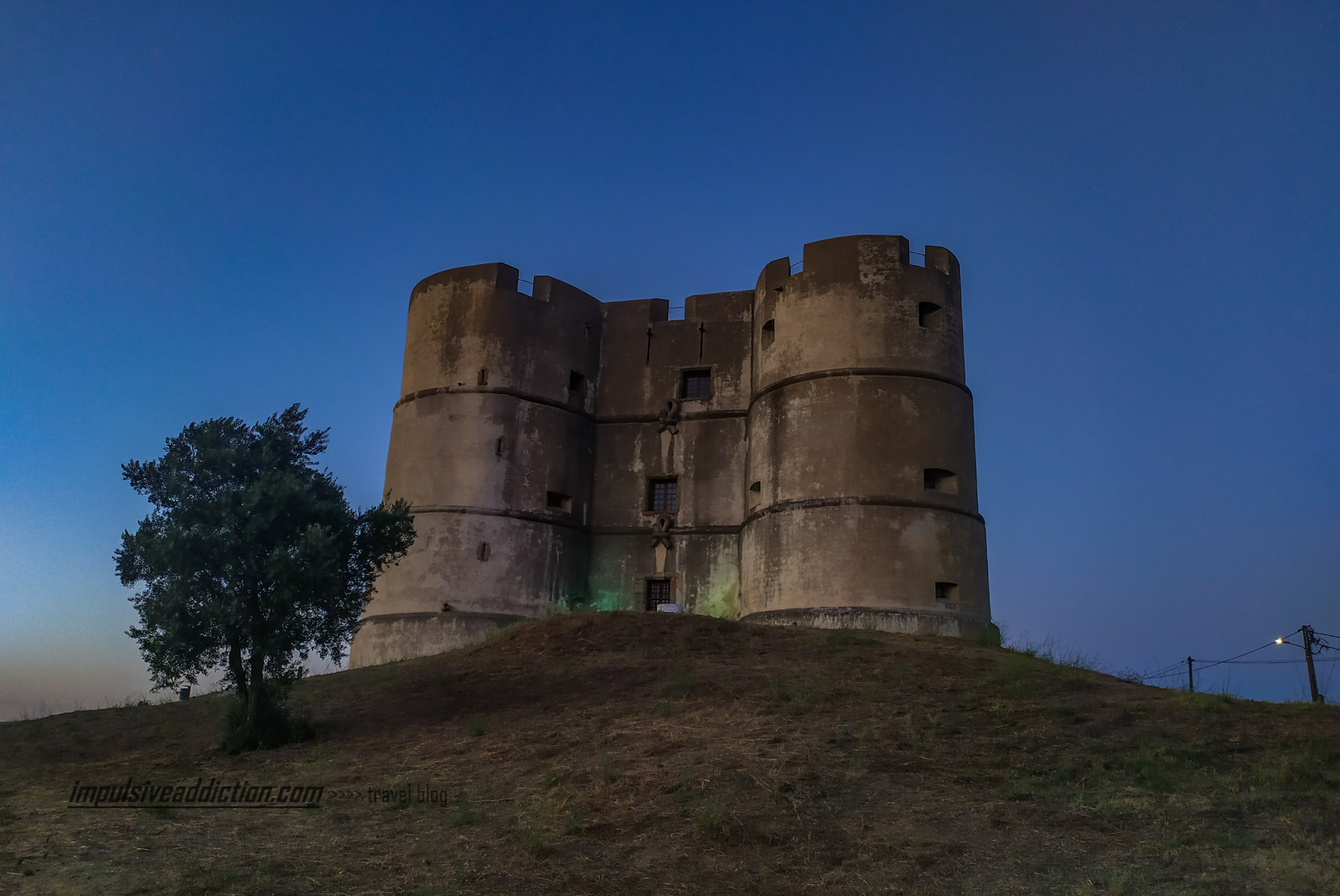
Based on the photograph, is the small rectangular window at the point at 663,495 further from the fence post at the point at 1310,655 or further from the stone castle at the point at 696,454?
the fence post at the point at 1310,655

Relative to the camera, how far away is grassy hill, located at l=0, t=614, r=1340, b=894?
9.20 metres

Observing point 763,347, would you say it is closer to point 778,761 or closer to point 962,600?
point 962,600

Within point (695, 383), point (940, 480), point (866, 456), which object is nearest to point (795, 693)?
point (866, 456)

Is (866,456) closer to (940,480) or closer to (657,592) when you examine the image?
(940,480)

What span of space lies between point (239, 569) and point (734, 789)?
29.7 ft

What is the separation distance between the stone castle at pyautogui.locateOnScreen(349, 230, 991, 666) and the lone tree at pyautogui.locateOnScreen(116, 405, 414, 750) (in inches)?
364

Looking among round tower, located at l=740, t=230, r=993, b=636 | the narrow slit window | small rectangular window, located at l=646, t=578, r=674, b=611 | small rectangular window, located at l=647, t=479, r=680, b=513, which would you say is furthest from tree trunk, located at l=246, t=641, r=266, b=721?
the narrow slit window

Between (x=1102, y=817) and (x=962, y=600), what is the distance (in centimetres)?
1377

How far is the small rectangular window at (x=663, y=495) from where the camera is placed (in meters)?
29.0

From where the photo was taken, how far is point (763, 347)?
1105 inches

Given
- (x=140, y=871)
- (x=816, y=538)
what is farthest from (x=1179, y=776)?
(x=816, y=538)

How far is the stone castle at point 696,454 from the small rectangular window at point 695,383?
0.20 ft

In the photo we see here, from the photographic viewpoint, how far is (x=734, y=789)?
1128 cm

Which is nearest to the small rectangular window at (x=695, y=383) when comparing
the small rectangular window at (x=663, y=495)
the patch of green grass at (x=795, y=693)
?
the small rectangular window at (x=663, y=495)
